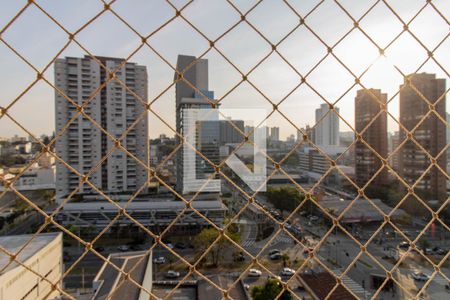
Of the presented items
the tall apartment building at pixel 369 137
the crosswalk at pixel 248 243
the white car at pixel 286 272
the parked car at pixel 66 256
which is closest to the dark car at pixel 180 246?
the crosswalk at pixel 248 243

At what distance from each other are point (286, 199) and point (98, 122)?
436 cm

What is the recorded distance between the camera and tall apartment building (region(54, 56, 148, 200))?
24.7 ft

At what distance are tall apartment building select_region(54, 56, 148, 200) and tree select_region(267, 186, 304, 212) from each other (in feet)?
9.79

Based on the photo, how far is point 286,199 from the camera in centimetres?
759

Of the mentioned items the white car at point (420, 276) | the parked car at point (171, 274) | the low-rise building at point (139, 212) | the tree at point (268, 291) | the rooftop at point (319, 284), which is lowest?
the parked car at point (171, 274)

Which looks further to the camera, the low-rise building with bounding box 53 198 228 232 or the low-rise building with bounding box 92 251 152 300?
the low-rise building with bounding box 53 198 228 232

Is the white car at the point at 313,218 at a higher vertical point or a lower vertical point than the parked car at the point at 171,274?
higher

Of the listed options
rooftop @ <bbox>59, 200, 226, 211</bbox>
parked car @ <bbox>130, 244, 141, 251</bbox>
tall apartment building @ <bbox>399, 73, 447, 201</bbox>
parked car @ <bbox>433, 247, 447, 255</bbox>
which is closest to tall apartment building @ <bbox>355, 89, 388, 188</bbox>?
tall apartment building @ <bbox>399, 73, 447, 201</bbox>

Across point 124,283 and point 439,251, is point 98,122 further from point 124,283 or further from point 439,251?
point 439,251

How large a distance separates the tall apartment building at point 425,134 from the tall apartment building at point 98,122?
5302 millimetres

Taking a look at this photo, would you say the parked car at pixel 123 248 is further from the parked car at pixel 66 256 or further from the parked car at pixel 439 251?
the parked car at pixel 439 251

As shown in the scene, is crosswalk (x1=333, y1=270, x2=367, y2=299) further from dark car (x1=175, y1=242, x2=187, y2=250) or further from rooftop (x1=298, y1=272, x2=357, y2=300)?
dark car (x1=175, y1=242, x2=187, y2=250)

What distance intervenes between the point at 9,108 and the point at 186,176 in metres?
6.03

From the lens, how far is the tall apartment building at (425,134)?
6.19 m
